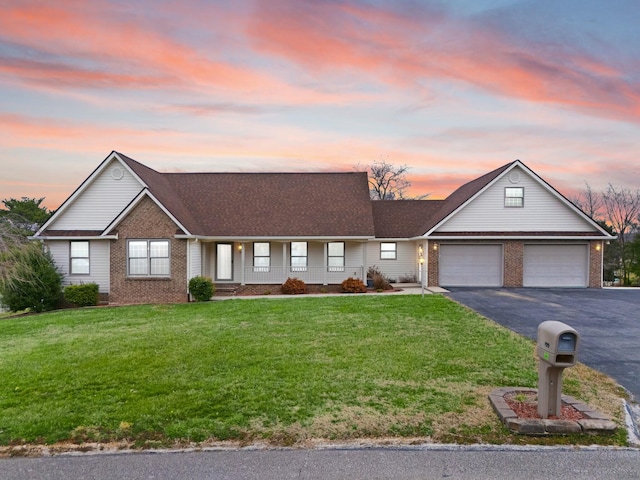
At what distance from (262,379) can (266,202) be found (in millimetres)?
17013

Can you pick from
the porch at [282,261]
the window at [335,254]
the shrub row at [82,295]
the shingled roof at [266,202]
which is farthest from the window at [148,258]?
the window at [335,254]

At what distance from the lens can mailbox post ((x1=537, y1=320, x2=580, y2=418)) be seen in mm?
4395

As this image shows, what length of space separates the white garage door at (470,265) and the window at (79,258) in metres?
18.5

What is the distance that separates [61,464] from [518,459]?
4.67m

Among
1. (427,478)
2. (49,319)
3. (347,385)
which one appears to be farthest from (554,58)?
(49,319)

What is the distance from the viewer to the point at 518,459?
12.9 ft

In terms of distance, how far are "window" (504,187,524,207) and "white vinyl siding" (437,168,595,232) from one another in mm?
160

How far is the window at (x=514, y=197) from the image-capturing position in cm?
2128

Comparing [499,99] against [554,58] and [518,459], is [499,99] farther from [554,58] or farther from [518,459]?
[518,459]

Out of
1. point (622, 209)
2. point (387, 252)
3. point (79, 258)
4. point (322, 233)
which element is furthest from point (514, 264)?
point (622, 209)

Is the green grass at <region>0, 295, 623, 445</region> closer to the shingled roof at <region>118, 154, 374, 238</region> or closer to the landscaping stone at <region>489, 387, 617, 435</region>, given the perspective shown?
the landscaping stone at <region>489, 387, 617, 435</region>

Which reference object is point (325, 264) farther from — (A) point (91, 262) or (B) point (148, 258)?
(A) point (91, 262)

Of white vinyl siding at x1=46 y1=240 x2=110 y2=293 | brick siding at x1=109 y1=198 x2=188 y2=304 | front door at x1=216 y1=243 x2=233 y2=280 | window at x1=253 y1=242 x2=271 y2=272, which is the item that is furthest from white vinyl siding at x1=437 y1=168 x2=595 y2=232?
white vinyl siding at x1=46 y1=240 x2=110 y2=293

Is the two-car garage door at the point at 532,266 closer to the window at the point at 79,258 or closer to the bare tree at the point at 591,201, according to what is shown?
the window at the point at 79,258
